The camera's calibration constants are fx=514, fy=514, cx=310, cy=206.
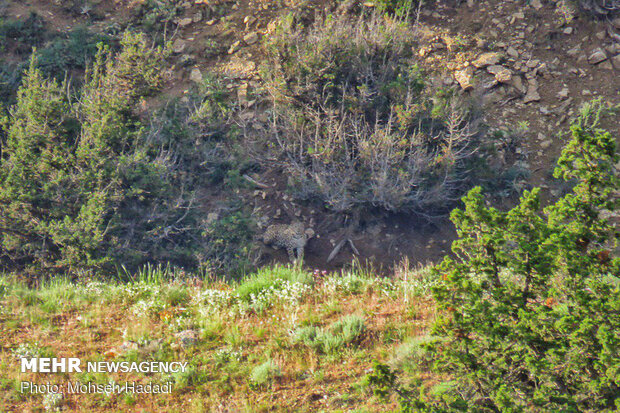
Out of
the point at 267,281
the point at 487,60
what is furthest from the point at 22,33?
the point at 487,60

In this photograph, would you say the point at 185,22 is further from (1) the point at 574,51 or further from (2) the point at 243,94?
(1) the point at 574,51

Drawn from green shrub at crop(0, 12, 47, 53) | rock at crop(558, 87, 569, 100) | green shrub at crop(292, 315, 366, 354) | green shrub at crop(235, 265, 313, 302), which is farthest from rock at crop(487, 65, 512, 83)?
green shrub at crop(0, 12, 47, 53)

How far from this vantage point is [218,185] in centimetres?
881

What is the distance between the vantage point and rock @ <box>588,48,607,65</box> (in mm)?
9477

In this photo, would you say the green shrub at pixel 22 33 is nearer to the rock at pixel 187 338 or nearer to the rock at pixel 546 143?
the rock at pixel 187 338

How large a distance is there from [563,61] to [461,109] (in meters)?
3.13

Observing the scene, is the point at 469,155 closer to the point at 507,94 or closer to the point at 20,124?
the point at 507,94

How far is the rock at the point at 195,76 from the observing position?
9992 millimetres

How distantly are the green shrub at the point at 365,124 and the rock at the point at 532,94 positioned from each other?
64.7 inches

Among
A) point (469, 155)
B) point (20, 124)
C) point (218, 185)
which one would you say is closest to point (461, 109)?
point (469, 155)

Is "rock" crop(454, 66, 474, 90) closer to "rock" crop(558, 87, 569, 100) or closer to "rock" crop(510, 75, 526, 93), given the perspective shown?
"rock" crop(510, 75, 526, 93)

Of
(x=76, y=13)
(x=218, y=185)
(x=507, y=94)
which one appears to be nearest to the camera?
(x=218, y=185)

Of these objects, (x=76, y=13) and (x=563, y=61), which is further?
(x=76, y=13)

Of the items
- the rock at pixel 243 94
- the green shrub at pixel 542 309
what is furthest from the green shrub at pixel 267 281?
the rock at pixel 243 94
